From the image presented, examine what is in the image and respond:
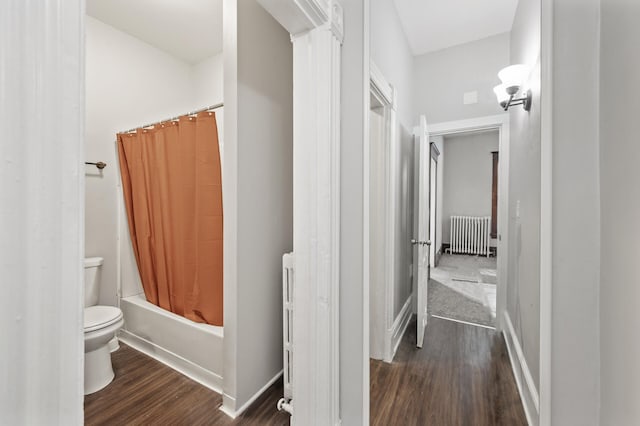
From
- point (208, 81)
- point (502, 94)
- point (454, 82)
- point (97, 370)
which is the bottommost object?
point (97, 370)

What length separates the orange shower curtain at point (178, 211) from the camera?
72.7 inches

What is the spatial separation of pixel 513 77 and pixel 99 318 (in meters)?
2.70

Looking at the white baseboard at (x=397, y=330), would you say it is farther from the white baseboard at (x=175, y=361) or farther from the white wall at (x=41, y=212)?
the white wall at (x=41, y=212)

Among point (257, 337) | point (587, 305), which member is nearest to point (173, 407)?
point (257, 337)

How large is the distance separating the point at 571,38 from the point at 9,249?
4.69ft

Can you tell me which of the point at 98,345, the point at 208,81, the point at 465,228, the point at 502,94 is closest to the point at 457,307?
the point at 502,94

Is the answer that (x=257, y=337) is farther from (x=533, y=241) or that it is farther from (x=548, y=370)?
(x=533, y=241)

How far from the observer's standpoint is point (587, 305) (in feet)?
2.63

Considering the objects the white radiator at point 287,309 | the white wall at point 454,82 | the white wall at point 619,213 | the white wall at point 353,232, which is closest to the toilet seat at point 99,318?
the white radiator at point 287,309

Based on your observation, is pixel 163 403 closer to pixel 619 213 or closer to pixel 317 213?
pixel 317 213

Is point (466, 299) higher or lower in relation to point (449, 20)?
lower

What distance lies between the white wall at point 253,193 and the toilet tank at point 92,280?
1.35m

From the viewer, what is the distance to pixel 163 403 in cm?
157

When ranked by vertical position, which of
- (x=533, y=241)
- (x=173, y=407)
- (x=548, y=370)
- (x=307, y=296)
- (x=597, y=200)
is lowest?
(x=173, y=407)
